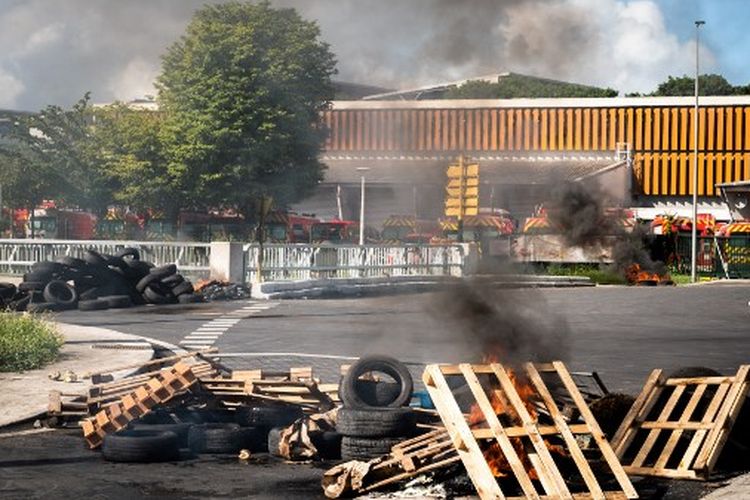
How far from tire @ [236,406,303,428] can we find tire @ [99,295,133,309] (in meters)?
20.5

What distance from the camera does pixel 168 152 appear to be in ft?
189

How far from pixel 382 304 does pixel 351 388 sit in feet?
76.4

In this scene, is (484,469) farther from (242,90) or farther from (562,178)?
(242,90)

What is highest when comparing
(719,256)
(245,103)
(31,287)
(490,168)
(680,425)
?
(245,103)

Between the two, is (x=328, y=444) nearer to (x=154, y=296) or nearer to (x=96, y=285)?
(x=154, y=296)

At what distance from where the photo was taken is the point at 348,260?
144 feet

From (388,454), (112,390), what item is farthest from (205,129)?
(388,454)

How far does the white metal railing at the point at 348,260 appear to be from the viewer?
131ft

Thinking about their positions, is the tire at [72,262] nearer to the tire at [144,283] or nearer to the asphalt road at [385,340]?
the tire at [144,283]

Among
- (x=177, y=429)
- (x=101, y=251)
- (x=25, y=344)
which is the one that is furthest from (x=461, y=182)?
(x=101, y=251)

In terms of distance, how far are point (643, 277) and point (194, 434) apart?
4085 centimetres

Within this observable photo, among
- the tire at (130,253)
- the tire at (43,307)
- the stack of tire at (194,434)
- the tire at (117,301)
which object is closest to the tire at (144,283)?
the tire at (117,301)

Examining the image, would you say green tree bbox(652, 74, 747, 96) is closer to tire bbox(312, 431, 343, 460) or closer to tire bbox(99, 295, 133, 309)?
tire bbox(99, 295, 133, 309)

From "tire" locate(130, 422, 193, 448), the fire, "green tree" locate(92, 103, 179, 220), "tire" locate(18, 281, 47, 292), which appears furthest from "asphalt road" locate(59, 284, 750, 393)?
"green tree" locate(92, 103, 179, 220)
